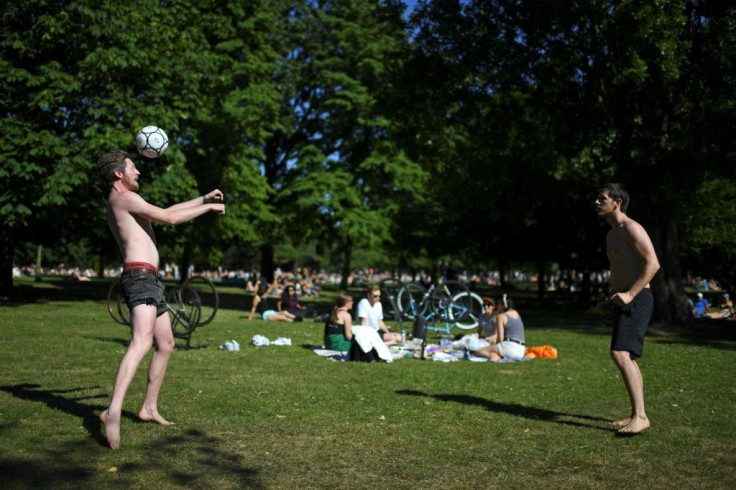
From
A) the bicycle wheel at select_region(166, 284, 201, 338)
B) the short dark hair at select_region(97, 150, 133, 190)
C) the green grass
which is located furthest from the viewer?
the bicycle wheel at select_region(166, 284, 201, 338)

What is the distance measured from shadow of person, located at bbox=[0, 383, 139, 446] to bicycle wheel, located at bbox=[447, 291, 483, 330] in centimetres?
1185

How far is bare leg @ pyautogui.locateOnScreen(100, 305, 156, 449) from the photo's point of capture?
18.2 feet

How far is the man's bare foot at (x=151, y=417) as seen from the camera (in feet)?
21.0

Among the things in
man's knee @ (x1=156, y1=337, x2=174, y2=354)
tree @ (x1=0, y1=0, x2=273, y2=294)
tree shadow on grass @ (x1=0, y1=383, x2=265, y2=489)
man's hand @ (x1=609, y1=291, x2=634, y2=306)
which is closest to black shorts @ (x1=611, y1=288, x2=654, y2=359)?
man's hand @ (x1=609, y1=291, x2=634, y2=306)

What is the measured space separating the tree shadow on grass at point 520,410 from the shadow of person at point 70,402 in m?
3.34

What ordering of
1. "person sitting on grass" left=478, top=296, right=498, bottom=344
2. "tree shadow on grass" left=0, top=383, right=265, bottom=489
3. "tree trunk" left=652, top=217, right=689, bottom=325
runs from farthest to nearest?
"tree trunk" left=652, top=217, right=689, bottom=325, "person sitting on grass" left=478, top=296, right=498, bottom=344, "tree shadow on grass" left=0, top=383, right=265, bottom=489

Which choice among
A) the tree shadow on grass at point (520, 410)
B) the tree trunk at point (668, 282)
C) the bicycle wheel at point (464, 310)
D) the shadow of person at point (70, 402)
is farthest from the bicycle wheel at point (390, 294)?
the shadow of person at point (70, 402)

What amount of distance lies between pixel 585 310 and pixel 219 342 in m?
21.3

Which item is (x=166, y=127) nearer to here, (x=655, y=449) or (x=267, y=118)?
(x=267, y=118)

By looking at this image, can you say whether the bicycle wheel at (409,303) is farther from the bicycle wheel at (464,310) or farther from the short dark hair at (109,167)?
the short dark hair at (109,167)

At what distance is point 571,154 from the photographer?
806 inches

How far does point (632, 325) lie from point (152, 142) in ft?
15.8

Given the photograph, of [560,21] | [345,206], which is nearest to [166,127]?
[560,21]

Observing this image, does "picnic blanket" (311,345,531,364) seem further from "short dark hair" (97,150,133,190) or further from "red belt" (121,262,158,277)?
"short dark hair" (97,150,133,190)
